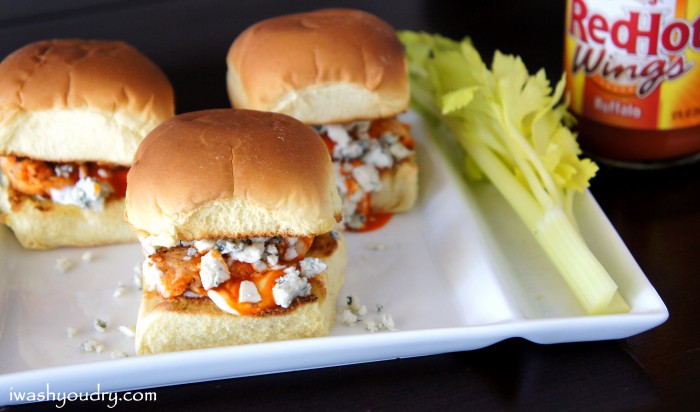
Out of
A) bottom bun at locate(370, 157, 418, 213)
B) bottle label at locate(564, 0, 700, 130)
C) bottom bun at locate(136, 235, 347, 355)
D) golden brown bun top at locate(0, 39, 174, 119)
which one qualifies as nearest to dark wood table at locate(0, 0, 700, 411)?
bottom bun at locate(136, 235, 347, 355)

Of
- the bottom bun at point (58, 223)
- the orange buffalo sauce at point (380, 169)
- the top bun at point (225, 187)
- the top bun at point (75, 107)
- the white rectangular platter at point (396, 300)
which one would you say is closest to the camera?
the white rectangular platter at point (396, 300)

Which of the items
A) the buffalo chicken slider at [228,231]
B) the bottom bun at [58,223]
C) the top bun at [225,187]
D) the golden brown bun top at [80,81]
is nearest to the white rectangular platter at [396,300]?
the bottom bun at [58,223]

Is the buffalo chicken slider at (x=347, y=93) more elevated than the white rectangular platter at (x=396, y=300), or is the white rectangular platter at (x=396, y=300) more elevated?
the buffalo chicken slider at (x=347, y=93)

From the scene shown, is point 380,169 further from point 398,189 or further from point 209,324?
point 209,324

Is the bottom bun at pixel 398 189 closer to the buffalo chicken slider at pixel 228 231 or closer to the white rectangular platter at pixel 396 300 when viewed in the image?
the white rectangular platter at pixel 396 300

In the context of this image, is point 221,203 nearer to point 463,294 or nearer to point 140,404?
point 140,404

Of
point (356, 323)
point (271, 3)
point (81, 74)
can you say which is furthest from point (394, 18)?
point (356, 323)

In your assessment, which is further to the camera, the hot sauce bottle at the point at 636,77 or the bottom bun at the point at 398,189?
the bottom bun at the point at 398,189

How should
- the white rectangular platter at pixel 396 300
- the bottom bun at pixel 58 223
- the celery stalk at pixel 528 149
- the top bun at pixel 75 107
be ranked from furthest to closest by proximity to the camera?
the bottom bun at pixel 58 223, the top bun at pixel 75 107, the celery stalk at pixel 528 149, the white rectangular platter at pixel 396 300
